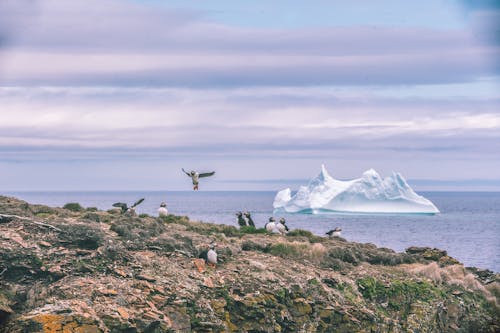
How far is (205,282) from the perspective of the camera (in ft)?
99.9

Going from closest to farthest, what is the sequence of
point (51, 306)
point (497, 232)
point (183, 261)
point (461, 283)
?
1. point (51, 306)
2. point (183, 261)
3. point (461, 283)
4. point (497, 232)

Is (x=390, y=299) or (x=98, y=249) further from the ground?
(x=98, y=249)

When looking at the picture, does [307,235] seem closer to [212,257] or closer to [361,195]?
[212,257]

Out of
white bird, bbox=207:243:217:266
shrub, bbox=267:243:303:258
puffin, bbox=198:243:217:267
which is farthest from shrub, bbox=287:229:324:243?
white bird, bbox=207:243:217:266

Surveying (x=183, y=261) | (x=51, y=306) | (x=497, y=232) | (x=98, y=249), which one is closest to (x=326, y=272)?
(x=183, y=261)

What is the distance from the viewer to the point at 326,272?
3553cm

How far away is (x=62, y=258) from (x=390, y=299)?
578 inches

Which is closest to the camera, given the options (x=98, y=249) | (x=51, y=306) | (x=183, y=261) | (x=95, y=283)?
(x=51, y=306)

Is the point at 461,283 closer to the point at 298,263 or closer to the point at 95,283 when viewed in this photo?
the point at 298,263

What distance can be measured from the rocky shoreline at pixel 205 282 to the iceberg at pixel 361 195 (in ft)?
386

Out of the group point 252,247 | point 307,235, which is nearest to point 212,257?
point 252,247

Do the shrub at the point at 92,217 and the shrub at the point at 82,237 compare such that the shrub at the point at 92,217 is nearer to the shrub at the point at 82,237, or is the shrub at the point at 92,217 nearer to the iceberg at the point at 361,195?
the shrub at the point at 82,237

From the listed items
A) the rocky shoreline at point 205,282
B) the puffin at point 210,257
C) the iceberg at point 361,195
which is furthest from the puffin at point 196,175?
the iceberg at point 361,195

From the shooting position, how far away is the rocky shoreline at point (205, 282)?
2667cm
